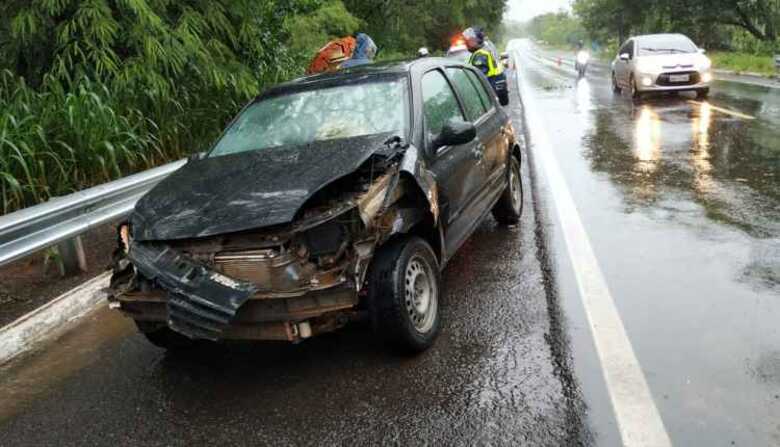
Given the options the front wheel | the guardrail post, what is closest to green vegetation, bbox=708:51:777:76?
the front wheel

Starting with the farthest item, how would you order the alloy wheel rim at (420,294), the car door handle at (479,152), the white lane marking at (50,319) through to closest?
the car door handle at (479,152), the white lane marking at (50,319), the alloy wheel rim at (420,294)

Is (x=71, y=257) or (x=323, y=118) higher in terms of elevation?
(x=323, y=118)

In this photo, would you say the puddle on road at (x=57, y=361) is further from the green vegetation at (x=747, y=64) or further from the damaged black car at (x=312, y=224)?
the green vegetation at (x=747, y=64)

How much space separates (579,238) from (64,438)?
166 inches

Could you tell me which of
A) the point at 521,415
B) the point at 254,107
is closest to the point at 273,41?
the point at 254,107

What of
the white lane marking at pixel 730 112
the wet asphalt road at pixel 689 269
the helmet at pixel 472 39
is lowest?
the white lane marking at pixel 730 112

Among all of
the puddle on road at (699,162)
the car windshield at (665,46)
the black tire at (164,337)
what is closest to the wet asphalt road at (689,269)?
the puddle on road at (699,162)

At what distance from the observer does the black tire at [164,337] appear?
12.8 ft

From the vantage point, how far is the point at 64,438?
3283 mm

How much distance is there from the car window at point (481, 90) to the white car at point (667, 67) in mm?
11452

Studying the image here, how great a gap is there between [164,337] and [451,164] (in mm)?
2191

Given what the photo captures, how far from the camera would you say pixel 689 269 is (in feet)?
16.0

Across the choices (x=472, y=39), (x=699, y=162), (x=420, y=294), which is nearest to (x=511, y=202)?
(x=420, y=294)

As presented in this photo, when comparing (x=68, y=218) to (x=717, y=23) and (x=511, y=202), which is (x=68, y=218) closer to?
(x=511, y=202)
